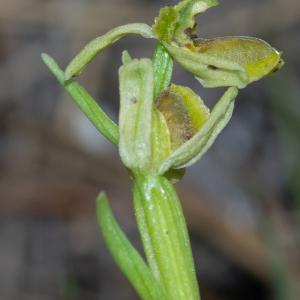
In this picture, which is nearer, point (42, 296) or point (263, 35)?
point (42, 296)

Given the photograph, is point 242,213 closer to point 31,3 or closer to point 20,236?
point 20,236

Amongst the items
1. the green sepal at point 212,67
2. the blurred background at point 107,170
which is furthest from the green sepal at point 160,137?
the blurred background at point 107,170

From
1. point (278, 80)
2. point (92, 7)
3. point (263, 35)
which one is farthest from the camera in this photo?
point (92, 7)

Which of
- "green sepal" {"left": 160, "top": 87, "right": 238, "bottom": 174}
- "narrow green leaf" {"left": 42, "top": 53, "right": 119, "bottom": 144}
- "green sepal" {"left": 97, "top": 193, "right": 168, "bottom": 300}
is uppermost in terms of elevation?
"narrow green leaf" {"left": 42, "top": 53, "right": 119, "bottom": 144}

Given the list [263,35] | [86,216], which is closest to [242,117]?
[263,35]

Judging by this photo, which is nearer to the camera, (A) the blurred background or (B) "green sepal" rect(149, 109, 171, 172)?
(B) "green sepal" rect(149, 109, 171, 172)

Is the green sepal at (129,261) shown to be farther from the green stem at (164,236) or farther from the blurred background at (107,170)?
the blurred background at (107,170)

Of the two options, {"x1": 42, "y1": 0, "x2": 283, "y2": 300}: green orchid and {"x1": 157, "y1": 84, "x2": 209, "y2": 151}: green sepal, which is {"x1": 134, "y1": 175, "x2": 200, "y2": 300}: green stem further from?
{"x1": 157, "y1": 84, "x2": 209, "y2": 151}: green sepal

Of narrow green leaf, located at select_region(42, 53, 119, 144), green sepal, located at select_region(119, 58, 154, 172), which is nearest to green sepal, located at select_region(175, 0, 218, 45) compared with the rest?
green sepal, located at select_region(119, 58, 154, 172)
